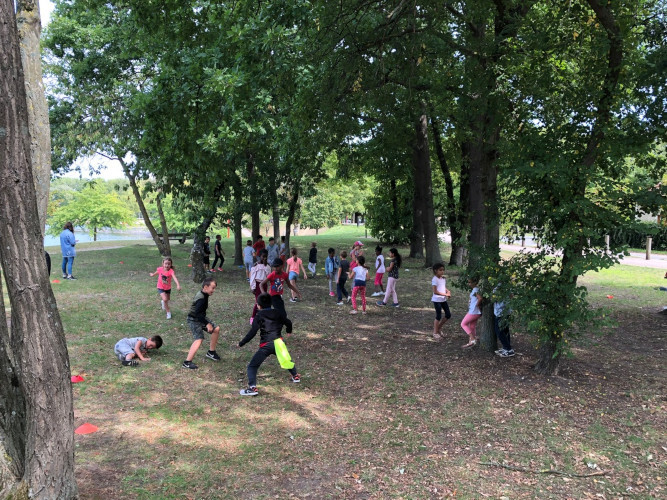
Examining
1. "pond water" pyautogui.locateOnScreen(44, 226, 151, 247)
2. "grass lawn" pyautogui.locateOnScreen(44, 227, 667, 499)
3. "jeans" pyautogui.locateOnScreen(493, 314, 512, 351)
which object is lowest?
"grass lawn" pyautogui.locateOnScreen(44, 227, 667, 499)

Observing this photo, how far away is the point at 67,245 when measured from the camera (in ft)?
50.1

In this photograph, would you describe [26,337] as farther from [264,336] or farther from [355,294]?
[355,294]

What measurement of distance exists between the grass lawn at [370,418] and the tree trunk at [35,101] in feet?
8.82

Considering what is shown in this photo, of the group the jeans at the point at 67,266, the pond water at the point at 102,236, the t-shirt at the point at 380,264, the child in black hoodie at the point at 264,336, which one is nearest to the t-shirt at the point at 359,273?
the t-shirt at the point at 380,264

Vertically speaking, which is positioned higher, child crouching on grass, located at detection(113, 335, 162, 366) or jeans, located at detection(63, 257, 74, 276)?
jeans, located at detection(63, 257, 74, 276)

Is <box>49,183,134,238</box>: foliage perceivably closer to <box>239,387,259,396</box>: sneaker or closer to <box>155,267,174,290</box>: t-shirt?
<box>155,267,174,290</box>: t-shirt

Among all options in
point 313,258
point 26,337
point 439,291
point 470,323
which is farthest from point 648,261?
point 26,337

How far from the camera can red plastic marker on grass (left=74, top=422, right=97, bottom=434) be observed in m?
5.42

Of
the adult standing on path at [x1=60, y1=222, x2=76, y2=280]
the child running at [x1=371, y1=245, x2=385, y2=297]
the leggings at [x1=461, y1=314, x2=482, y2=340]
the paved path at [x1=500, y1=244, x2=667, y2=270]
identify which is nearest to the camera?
the leggings at [x1=461, y1=314, x2=482, y2=340]

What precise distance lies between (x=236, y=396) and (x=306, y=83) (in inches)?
192

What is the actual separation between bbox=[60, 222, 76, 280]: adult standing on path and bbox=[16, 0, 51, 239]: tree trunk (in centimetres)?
1191

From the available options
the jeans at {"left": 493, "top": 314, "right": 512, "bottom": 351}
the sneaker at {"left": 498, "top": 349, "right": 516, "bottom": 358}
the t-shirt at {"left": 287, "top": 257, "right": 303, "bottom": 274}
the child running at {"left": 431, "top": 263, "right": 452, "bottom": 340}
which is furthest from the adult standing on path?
the sneaker at {"left": 498, "top": 349, "right": 516, "bottom": 358}

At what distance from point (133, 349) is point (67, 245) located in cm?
910

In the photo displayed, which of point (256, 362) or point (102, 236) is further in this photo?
point (102, 236)
